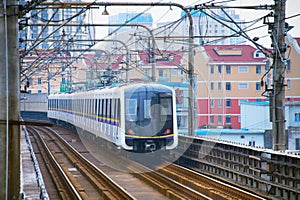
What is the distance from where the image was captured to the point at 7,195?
293 inches

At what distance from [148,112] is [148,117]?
6.1 inches

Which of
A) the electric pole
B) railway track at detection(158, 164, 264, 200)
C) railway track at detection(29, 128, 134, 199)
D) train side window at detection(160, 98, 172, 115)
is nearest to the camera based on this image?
railway track at detection(158, 164, 264, 200)

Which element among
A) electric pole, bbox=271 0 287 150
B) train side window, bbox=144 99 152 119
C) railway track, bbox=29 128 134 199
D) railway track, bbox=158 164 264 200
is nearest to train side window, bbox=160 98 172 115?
train side window, bbox=144 99 152 119

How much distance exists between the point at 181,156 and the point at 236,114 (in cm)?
2798

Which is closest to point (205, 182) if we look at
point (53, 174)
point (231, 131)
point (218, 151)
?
point (218, 151)

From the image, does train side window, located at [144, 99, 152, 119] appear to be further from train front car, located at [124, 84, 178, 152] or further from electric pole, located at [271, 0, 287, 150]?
electric pole, located at [271, 0, 287, 150]

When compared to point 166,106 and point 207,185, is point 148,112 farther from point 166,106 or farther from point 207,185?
point 207,185

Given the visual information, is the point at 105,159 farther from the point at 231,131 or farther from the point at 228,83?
the point at 228,83

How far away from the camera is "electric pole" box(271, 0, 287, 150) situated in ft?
38.5

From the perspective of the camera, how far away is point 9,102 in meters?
7.50

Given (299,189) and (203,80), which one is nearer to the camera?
(299,189)

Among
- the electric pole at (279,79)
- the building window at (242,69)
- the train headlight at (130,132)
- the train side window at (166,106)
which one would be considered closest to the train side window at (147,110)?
the train side window at (166,106)

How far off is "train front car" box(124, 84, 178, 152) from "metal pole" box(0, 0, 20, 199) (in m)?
9.08

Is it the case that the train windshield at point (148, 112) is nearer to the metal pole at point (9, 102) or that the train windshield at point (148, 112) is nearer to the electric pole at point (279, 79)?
the electric pole at point (279, 79)
